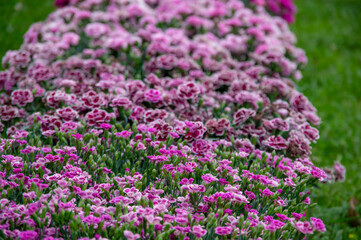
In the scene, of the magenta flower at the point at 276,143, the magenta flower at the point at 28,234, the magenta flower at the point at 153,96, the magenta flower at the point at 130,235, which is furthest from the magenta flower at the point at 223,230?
the magenta flower at the point at 153,96

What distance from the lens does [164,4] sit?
17.7ft

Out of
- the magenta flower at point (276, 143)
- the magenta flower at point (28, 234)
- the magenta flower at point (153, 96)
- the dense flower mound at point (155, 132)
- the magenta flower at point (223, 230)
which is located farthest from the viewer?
the magenta flower at point (153, 96)

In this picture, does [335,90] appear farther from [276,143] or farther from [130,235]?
[130,235]

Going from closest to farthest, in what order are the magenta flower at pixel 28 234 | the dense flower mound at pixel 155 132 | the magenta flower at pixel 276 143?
the magenta flower at pixel 28 234
the dense flower mound at pixel 155 132
the magenta flower at pixel 276 143

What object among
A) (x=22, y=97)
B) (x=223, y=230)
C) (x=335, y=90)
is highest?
(x=22, y=97)

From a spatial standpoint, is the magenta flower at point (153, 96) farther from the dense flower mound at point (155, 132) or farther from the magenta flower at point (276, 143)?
the magenta flower at point (276, 143)

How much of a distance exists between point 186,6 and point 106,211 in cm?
395

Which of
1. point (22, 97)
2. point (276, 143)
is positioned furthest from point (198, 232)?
point (22, 97)

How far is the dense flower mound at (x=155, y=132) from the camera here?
5.95 feet

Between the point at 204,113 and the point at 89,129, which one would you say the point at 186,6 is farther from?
the point at 89,129

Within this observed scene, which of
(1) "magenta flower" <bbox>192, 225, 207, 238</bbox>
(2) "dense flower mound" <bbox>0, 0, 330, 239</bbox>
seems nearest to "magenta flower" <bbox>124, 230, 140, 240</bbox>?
(2) "dense flower mound" <bbox>0, 0, 330, 239</bbox>

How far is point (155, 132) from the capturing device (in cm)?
261

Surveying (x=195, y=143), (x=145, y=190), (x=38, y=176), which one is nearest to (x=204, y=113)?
(x=195, y=143)

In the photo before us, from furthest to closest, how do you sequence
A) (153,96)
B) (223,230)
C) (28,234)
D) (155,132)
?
1. (153,96)
2. (155,132)
3. (223,230)
4. (28,234)
